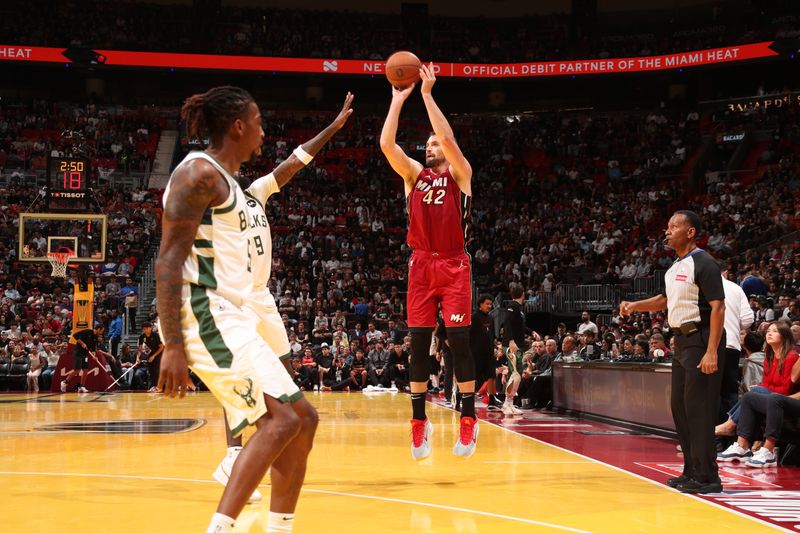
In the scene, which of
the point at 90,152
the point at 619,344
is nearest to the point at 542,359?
the point at 619,344

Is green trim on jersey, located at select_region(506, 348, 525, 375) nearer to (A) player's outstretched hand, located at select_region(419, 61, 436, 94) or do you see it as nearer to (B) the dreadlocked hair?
(A) player's outstretched hand, located at select_region(419, 61, 436, 94)

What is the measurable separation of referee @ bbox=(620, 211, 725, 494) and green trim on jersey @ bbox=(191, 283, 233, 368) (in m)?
3.71

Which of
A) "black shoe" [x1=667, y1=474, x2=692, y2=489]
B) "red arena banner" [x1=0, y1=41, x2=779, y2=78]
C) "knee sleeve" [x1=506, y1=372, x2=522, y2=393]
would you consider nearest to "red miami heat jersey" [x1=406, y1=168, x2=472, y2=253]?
"black shoe" [x1=667, y1=474, x2=692, y2=489]

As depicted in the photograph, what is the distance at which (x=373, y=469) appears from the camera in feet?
21.7

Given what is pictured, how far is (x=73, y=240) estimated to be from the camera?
1850 centimetres

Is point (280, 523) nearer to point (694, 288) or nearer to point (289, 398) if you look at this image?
point (289, 398)

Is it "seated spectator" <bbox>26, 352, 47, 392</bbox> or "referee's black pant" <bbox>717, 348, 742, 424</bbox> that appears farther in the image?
"seated spectator" <bbox>26, 352, 47, 392</bbox>

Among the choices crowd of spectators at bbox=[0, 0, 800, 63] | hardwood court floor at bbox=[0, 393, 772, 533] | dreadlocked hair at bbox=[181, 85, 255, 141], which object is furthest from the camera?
crowd of spectators at bbox=[0, 0, 800, 63]

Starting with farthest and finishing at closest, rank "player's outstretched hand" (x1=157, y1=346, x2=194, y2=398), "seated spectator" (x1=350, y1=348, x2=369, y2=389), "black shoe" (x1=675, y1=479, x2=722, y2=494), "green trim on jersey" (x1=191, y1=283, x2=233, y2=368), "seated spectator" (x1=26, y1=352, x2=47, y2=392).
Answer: "seated spectator" (x1=350, y1=348, x2=369, y2=389), "seated spectator" (x1=26, y1=352, x2=47, y2=392), "black shoe" (x1=675, y1=479, x2=722, y2=494), "green trim on jersey" (x1=191, y1=283, x2=233, y2=368), "player's outstretched hand" (x1=157, y1=346, x2=194, y2=398)

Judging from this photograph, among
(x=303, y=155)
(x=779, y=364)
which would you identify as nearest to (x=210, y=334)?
(x=303, y=155)

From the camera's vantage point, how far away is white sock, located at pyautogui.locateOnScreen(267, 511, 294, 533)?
11.7ft

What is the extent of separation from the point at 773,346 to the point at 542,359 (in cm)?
624

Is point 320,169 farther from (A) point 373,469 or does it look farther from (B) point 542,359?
(A) point 373,469

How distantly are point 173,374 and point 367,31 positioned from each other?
104ft
